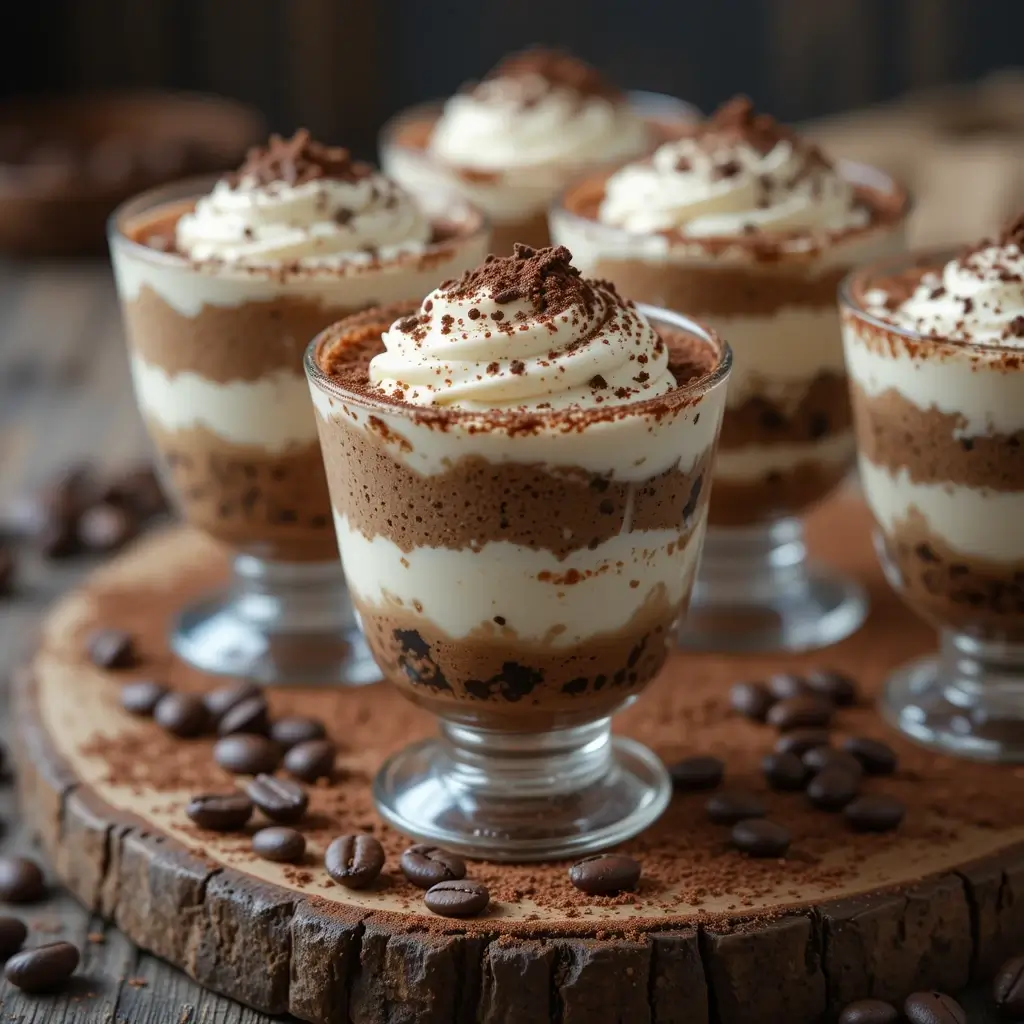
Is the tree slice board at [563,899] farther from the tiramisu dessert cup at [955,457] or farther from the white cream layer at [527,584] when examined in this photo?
the white cream layer at [527,584]

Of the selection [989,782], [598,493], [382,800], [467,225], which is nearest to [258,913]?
[382,800]

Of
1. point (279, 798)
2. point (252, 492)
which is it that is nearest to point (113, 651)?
point (252, 492)

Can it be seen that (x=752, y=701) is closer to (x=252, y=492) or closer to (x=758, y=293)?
(x=758, y=293)

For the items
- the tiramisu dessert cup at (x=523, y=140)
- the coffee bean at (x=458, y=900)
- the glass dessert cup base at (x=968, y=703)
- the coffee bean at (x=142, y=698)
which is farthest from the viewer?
the tiramisu dessert cup at (x=523, y=140)

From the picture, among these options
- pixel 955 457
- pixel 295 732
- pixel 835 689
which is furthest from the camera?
pixel 835 689

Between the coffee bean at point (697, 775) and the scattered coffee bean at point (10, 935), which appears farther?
the coffee bean at point (697, 775)

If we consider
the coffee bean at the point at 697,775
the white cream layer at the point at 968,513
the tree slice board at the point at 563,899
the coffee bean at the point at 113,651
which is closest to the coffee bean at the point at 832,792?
the tree slice board at the point at 563,899
